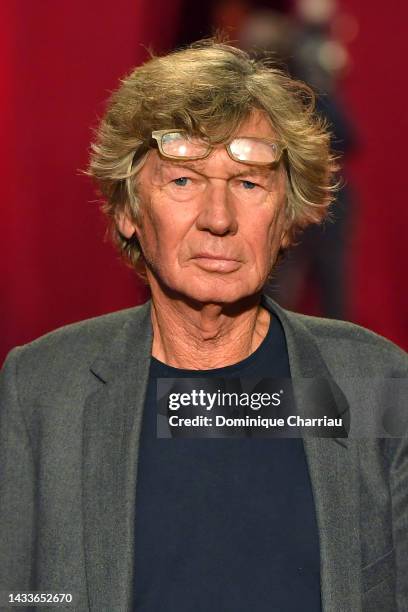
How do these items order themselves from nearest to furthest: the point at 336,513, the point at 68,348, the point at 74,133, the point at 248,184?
the point at 336,513, the point at 248,184, the point at 68,348, the point at 74,133

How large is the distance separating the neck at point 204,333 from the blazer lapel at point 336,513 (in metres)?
0.14

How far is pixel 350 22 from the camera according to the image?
4.15m

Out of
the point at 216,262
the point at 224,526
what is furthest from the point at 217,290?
the point at 224,526

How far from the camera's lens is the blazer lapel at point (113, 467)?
171cm

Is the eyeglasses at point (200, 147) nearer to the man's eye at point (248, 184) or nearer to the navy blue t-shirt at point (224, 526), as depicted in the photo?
the man's eye at point (248, 184)

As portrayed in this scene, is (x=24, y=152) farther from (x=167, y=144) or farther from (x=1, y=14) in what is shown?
(x=167, y=144)

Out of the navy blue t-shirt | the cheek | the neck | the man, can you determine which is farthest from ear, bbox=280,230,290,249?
the navy blue t-shirt

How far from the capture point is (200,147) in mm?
1823

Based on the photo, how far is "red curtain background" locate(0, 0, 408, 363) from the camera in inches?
161

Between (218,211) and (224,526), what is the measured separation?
1.73 feet

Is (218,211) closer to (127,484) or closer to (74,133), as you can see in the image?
(127,484)

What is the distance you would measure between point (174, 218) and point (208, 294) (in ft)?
0.48

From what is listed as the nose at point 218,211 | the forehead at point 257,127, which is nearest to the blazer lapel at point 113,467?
the nose at point 218,211

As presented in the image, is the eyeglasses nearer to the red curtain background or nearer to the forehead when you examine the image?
the forehead
